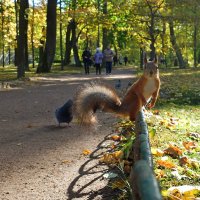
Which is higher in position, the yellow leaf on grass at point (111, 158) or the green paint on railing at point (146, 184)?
the green paint on railing at point (146, 184)

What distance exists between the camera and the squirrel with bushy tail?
18.0 ft

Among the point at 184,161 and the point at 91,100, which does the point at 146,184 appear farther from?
the point at 91,100

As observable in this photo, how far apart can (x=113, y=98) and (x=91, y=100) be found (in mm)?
665

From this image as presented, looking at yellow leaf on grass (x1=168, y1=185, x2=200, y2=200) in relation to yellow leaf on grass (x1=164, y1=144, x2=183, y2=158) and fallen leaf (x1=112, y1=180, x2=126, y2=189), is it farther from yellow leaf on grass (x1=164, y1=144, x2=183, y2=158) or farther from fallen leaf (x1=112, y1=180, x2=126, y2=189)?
yellow leaf on grass (x1=164, y1=144, x2=183, y2=158)

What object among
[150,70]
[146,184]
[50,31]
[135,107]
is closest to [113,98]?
[135,107]

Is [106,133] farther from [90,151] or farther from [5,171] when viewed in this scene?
[5,171]

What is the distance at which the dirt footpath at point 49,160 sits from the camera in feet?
15.4

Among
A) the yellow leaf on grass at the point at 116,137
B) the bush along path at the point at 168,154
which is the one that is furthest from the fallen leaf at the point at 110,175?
the yellow leaf on grass at the point at 116,137

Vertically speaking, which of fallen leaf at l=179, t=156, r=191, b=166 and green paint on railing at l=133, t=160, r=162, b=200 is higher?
green paint on railing at l=133, t=160, r=162, b=200

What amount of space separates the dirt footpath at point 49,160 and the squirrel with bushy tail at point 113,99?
659 mm

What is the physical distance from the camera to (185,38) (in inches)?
2073

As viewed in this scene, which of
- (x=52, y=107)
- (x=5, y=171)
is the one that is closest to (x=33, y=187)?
(x=5, y=171)

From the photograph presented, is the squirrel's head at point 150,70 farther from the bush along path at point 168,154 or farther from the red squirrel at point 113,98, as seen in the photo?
the bush along path at point 168,154

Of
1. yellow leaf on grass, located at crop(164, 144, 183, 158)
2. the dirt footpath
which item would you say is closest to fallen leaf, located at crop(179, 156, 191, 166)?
yellow leaf on grass, located at crop(164, 144, 183, 158)
